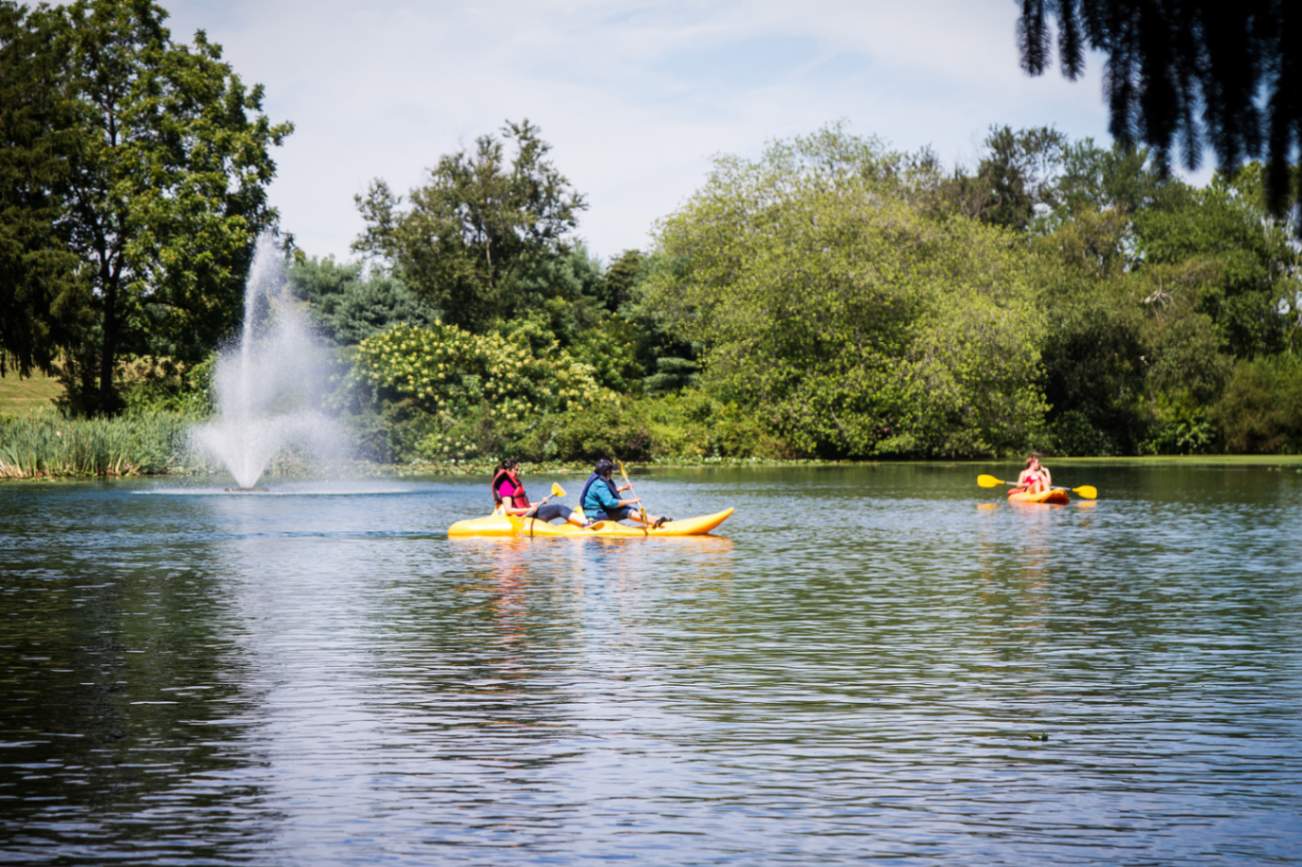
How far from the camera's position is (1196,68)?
18.0ft

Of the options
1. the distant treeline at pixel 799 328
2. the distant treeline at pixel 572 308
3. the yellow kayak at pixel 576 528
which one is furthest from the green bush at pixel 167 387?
the yellow kayak at pixel 576 528

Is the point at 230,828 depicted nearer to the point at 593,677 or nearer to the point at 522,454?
the point at 593,677


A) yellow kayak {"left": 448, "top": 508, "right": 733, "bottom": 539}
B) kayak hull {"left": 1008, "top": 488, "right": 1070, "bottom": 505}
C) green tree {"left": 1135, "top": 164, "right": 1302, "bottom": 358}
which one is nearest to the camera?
yellow kayak {"left": 448, "top": 508, "right": 733, "bottom": 539}

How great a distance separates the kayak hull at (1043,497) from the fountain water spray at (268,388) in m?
23.6

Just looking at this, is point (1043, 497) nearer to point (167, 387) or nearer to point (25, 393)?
point (167, 387)

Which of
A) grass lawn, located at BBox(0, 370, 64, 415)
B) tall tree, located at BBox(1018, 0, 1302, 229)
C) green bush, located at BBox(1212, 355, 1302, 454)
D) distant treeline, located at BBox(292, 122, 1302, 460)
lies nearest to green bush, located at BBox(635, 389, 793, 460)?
distant treeline, located at BBox(292, 122, 1302, 460)

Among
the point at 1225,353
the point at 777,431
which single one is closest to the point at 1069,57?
the point at 777,431

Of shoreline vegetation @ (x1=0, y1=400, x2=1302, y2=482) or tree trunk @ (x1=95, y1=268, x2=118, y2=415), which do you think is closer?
shoreline vegetation @ (x1=0, y1=400, x2=1302, y2=482)

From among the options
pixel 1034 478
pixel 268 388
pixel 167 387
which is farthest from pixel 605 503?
pixel 167 387

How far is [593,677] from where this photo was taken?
13.4 m

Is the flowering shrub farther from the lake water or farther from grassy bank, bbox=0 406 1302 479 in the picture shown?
the lake water

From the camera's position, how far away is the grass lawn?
84438 mm

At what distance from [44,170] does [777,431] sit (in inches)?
1157

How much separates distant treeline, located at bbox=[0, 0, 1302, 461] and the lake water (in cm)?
3473
